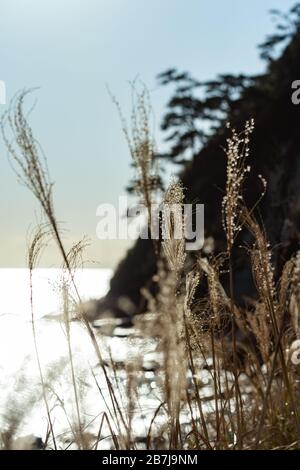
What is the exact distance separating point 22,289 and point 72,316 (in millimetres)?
189

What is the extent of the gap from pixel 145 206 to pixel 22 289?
60 centimetres

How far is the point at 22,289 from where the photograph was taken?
2.30 m

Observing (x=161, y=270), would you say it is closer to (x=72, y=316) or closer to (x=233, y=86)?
(x=72, y=316)

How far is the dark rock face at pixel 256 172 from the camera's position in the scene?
757 inches

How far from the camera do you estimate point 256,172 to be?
20672 mm

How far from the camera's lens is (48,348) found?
353 centimetres

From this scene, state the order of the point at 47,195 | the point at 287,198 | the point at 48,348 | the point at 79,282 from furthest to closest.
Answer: the point at 287,198 → the point at 48,348 → the point at 79,282 → the point at 47,195

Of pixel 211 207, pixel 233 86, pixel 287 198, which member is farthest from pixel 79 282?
pixel 233 86

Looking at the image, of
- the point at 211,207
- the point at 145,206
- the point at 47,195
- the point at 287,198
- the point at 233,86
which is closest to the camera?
the point at 47,195

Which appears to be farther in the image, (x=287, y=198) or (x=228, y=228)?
(x=287, y=198)

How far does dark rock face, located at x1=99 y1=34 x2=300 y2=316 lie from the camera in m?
19.2

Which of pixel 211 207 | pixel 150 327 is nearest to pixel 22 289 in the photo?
pixel 150 327
